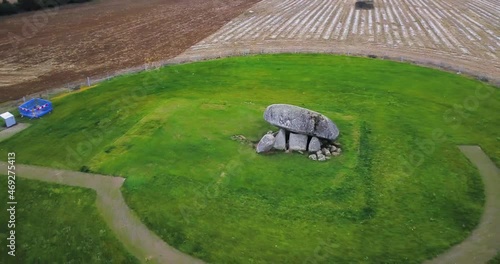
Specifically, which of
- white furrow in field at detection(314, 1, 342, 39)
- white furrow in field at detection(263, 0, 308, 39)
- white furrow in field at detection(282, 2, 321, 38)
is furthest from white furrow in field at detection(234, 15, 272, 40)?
white furrow in field at detection(314, 1, 342, 39)

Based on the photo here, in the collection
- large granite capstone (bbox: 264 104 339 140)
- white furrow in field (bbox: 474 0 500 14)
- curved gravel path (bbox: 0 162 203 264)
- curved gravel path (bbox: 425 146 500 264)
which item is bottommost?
curved gravel path (bbox: 425 146 500 264)

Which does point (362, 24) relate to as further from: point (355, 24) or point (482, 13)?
point (482, 13)

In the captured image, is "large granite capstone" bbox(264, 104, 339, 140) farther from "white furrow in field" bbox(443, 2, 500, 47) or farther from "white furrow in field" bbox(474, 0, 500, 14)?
"white furrow in field" bbox(474, 0, 500, 14)

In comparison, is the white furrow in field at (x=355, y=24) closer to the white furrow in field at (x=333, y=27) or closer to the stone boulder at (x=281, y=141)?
the white furrow in field at (x=333, y=27)

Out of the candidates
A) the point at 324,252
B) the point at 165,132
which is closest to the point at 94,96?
the point at 165,132

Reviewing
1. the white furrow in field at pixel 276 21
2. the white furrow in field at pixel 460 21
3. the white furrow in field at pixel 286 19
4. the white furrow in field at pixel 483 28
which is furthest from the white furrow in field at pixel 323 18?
the white furrow in field at pixel 483 28

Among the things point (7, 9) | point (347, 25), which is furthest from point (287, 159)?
point (7, 9)
